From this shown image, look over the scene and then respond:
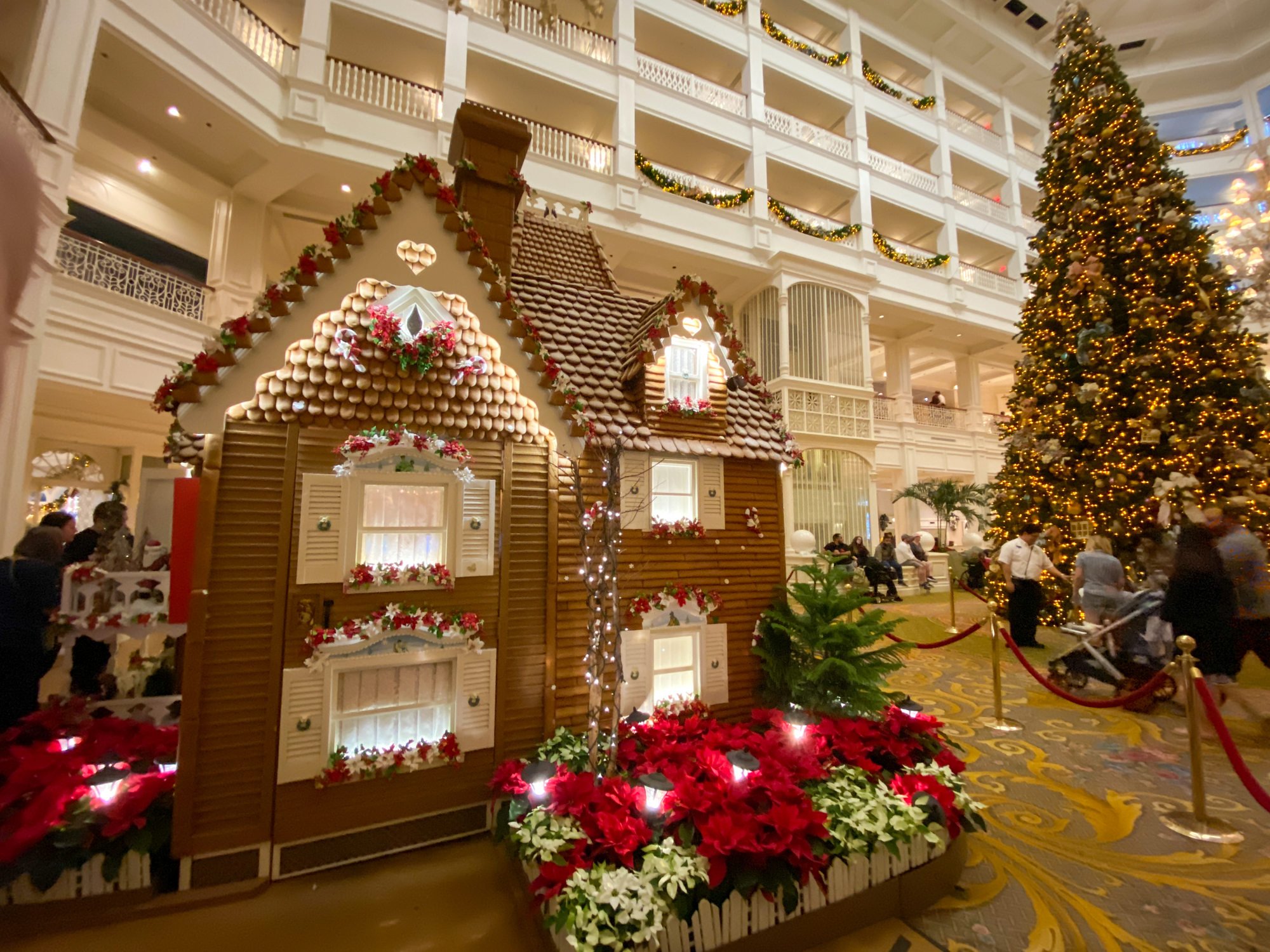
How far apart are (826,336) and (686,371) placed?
1200 cm

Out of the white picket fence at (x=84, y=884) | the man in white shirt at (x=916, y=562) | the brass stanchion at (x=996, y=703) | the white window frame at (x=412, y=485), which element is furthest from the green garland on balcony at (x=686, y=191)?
the white picket fence at (x=84, y=884)

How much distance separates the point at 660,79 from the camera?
1501cm

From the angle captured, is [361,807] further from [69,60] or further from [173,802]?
[69,60]

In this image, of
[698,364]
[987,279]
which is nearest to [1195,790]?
[698,364]

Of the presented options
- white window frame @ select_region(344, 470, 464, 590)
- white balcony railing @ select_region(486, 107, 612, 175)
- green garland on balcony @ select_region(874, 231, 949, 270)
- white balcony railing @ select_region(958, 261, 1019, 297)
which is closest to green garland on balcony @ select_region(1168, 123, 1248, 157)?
white balcony railing @ select_region(958, 261, 1019, 297)

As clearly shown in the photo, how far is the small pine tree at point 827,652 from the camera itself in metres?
5.15

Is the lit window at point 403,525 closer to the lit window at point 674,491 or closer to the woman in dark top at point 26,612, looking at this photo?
the lit window at point 674,491

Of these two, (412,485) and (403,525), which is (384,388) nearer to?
(412,485)

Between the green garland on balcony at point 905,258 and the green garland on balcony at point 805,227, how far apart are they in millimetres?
1115

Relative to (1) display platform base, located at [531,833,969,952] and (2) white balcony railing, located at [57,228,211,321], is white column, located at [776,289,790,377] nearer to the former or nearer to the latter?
(1) display platform base, located at [531,833,969,952]

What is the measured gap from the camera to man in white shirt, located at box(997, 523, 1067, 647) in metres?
8.87

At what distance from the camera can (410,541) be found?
4.62 metres

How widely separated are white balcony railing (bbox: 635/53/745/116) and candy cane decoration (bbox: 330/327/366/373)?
14084 mm

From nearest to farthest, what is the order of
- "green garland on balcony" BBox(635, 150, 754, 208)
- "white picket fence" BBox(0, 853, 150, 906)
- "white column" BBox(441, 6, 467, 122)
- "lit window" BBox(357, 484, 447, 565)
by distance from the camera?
"white picket fence" BBox(0, 853, 150, 906), "lit window" BBox(357, 484, 447, 565), "white column" BBox(441, 6, 467, 122), "green garland on balcony" BBox(635, 150, 754, 208)
